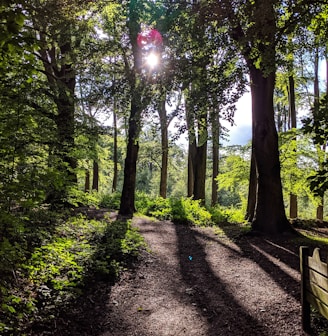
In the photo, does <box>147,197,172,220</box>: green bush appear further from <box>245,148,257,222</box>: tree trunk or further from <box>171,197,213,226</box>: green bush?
<box>245,148,257,222</box>: tree trunk

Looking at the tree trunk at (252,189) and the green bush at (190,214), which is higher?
the tree trunk at (252,189)

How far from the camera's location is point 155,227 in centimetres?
1062

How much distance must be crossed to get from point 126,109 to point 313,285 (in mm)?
9002

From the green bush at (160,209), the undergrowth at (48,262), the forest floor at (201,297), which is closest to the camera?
the undergrowth at (48,262)

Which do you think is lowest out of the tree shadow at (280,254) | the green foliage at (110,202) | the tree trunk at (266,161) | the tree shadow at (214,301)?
the tree shadow at (214,301)

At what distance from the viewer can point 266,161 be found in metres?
8.71

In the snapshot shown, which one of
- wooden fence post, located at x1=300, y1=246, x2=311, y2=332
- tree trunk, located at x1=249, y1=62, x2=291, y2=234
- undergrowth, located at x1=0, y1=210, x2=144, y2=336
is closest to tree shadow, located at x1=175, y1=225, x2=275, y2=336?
wooden fence post, located at x1=300, y1=246, x2=311, y2=332

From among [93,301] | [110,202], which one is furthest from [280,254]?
[110,202]

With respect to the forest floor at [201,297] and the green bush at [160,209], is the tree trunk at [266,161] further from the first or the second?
the green bush at [160,209]

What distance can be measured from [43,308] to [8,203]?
160 centimetres

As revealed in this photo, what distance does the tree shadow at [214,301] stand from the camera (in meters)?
3.76

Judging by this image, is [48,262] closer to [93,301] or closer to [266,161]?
[93,301]

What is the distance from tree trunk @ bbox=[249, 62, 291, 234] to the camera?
8.52 meters

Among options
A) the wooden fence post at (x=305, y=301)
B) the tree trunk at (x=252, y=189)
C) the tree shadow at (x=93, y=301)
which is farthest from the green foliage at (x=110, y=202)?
the wooden fence post at (x=305, y=301)
